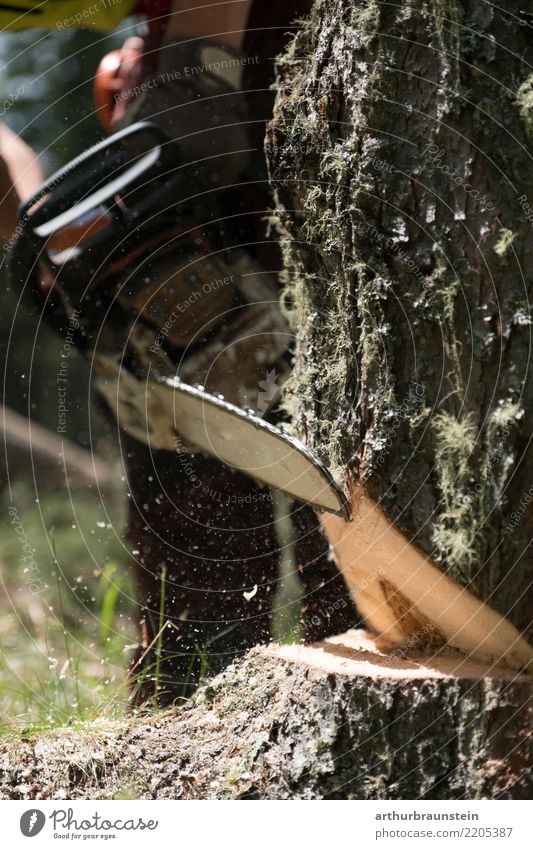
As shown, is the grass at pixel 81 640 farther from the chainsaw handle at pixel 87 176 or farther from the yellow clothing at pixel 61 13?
the yellow clothing at pixel 61 13

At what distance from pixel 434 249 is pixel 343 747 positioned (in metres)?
0.59

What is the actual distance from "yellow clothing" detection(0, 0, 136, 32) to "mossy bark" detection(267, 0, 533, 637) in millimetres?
646

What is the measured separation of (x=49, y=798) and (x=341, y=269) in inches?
29.9

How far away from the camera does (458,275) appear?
814 mm

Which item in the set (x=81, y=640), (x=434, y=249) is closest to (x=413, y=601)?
(x=434, y=249)

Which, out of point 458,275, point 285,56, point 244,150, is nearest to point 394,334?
point 458,275

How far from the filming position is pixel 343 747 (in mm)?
824

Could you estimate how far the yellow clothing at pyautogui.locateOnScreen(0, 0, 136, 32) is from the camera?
4.12 ft

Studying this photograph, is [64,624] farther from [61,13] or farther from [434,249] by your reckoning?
[61,13]

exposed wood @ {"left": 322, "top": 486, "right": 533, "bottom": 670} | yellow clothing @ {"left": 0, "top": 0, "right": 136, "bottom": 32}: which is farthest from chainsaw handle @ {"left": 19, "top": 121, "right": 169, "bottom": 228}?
exposed wood @ {"left": 322, "top": 486, "right": 533, "bottom": 670}

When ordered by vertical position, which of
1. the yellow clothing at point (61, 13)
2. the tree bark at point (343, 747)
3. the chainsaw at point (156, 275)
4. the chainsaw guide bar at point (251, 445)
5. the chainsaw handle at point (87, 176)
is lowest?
the tree bark at point (343, 747)

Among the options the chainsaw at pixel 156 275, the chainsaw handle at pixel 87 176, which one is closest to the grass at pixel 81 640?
the chainsaw at pixel 156 275

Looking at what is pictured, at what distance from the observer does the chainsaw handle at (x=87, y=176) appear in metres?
1.21

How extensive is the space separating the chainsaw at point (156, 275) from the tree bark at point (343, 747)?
16.8 inches
